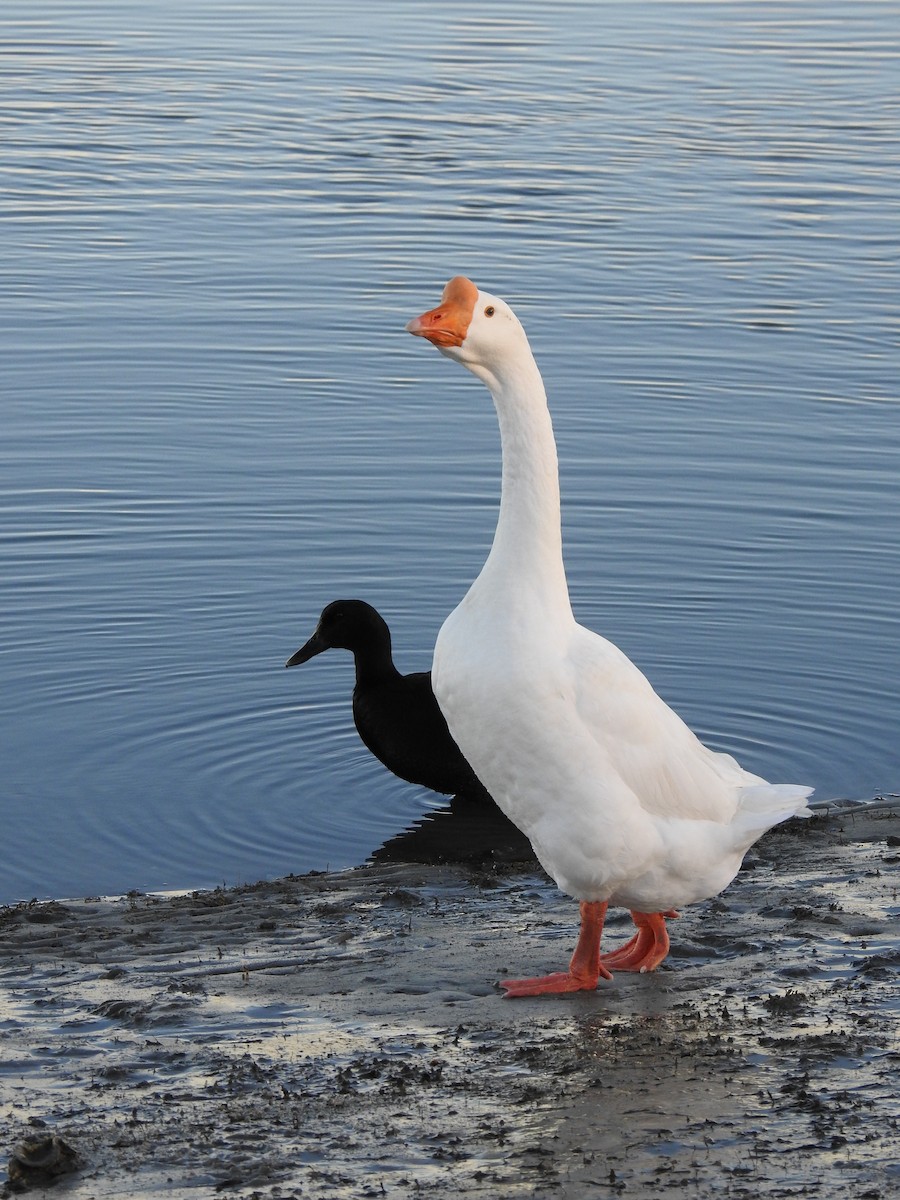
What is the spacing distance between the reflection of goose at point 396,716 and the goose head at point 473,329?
3986 mm

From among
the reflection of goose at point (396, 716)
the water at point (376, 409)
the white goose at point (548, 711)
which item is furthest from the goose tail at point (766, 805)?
the reflection of goose at point (396, 716)

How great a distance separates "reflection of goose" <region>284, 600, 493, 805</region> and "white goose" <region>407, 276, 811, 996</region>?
335cm

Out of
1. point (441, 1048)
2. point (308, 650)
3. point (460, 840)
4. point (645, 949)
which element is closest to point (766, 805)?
point (645, 949)

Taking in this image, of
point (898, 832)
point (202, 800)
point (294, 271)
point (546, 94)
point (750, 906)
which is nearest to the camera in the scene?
point (750, 906)

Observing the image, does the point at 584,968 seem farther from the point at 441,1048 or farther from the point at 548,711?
the point at 548,711

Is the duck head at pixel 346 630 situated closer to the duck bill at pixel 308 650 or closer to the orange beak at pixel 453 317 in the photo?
the duck bill at pixel 308 650

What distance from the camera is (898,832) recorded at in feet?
29.5

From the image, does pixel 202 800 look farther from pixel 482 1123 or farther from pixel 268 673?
pixel 482 1123

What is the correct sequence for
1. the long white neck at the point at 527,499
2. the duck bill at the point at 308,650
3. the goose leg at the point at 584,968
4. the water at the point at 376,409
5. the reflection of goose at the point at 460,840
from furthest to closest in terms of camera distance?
1. the duck bill at the point at 308,650
2. the water at the point at 376,409
3. the reflection of goose at the point at 460,840
4. the goose leg at the point at 584,968
5. the long white neck at the point at 527,499

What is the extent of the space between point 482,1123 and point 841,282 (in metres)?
15.9

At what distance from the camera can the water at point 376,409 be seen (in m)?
10.7


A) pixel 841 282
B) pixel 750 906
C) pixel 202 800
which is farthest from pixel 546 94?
pixel 750 906

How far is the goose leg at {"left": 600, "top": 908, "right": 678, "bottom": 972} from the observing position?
22.7 feet

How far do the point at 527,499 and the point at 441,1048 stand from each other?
1.93 metres
